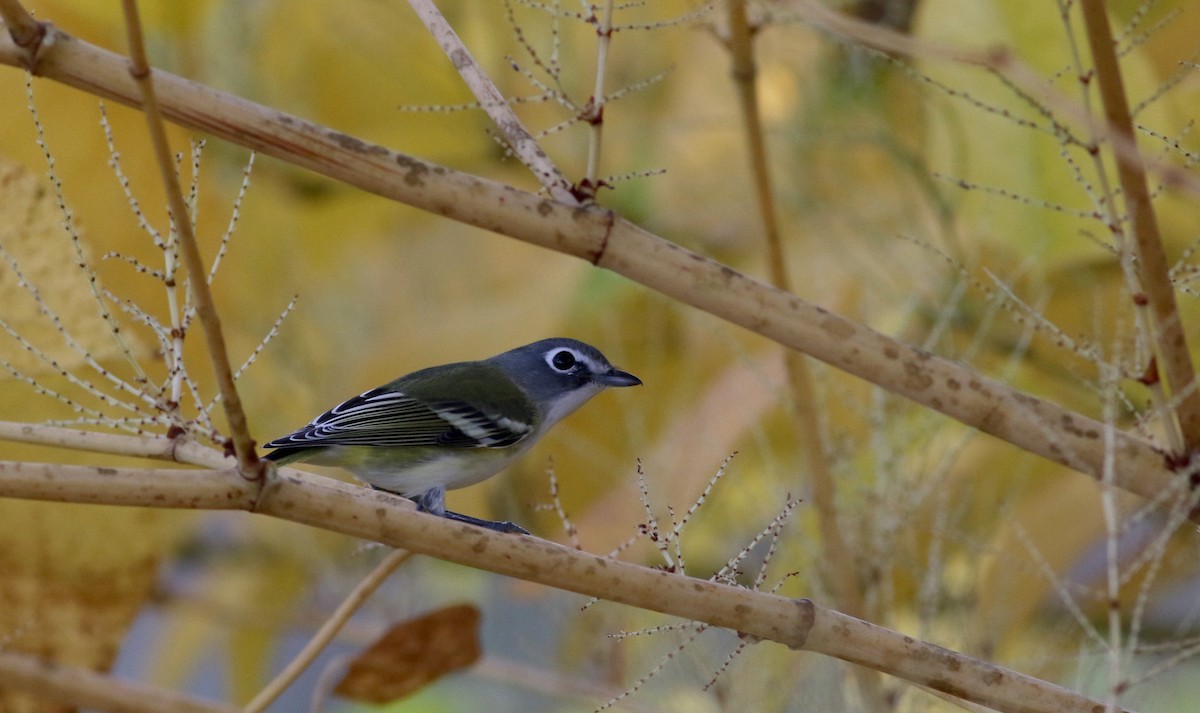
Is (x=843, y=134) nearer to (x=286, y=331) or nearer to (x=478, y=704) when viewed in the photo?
(x=286, y=331)

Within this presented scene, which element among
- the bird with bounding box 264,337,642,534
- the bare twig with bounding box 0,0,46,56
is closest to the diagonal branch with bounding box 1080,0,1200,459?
the bare twig with bounding box 0,0,46,56

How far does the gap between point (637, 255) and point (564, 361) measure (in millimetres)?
708

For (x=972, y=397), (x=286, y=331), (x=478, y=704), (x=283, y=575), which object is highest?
(x=286, y=331)

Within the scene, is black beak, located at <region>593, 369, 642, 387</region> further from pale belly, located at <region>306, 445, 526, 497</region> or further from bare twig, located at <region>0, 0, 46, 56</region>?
bare twig, located at <region>0, 0, 46, 56</region>

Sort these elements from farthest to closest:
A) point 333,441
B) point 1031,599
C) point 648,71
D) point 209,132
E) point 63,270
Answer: point 648,71
point 1031,599
point 333,441
point 63,270
point 209,132

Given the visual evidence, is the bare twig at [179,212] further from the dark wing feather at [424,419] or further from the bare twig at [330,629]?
the dark wing feather at [424,419]

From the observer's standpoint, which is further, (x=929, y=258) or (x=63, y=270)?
(x=929, y=258)

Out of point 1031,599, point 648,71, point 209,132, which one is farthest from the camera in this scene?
point 648,71

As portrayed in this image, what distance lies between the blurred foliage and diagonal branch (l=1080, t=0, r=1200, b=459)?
0.25m

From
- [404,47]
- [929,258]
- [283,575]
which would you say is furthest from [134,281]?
[929,258]

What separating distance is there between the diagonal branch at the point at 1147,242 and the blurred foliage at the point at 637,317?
25 cm

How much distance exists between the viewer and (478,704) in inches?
72.4

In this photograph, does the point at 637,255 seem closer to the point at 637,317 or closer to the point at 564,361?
the point at 564,361

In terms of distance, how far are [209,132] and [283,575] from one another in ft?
4.08
